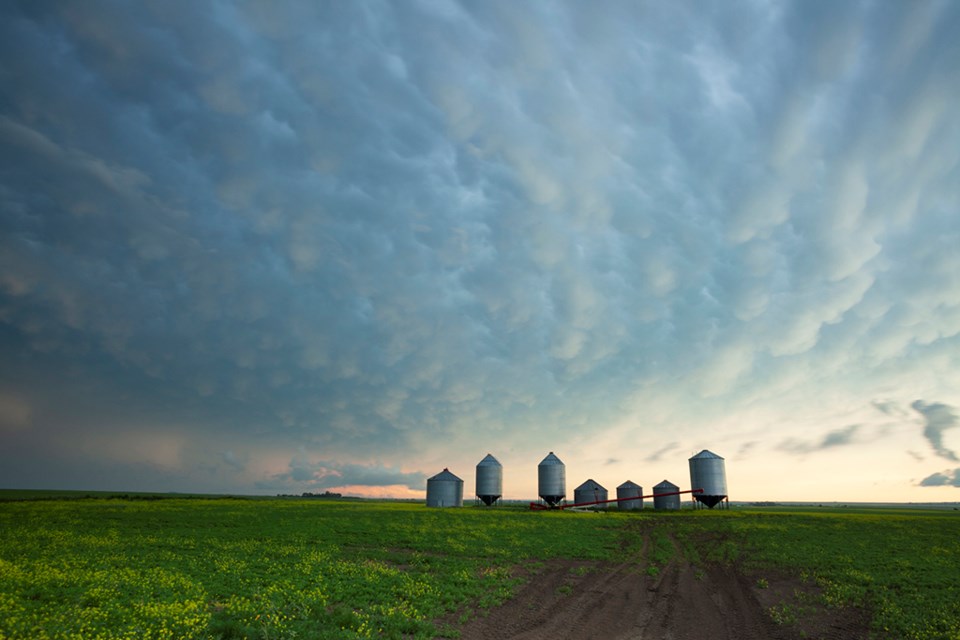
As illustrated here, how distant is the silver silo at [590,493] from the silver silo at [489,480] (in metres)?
22.9

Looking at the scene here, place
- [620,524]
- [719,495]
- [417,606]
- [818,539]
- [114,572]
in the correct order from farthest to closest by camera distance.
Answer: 1. [719,495]
2. [620,524]
3. [818,539]
4. [114,572]
5. [417,606]

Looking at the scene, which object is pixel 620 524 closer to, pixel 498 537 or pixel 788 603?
pixel 498 537

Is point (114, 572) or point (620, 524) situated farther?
point (620, 524)

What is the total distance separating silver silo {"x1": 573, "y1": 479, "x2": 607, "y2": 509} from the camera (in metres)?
119

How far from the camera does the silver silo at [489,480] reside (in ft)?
355

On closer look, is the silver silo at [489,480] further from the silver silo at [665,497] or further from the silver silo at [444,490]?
the silver silo at [665,497]

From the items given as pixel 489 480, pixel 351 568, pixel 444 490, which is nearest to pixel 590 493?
pixel 489 480

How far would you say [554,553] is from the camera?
39375 mm

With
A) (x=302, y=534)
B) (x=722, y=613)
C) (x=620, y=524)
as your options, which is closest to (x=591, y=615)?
(x=722, y=613)

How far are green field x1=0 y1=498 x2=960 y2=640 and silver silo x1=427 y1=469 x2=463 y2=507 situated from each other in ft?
152

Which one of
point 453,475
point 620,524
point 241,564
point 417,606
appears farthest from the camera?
point 453,475

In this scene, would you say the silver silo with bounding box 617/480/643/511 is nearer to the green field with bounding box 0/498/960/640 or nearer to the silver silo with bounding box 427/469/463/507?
the silver silo with bounding box 427/469/463/507

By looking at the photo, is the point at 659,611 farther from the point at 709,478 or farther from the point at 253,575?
the point at 709,478

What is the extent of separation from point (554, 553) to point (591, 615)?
1706 cm
